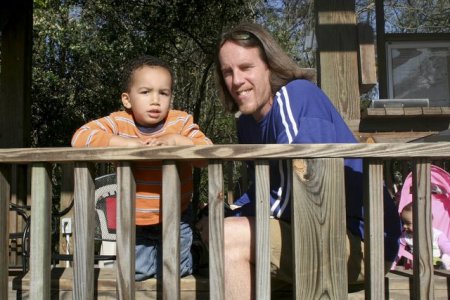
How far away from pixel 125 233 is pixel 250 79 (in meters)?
0.88

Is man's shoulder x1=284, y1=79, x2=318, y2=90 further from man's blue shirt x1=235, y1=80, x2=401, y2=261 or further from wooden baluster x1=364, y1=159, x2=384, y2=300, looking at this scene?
wooden baluster x1=364, y1=159, x2=384, y2=300

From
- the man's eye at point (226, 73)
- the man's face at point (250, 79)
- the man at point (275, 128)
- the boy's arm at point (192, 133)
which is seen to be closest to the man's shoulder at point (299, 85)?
the man at point (275, 128)

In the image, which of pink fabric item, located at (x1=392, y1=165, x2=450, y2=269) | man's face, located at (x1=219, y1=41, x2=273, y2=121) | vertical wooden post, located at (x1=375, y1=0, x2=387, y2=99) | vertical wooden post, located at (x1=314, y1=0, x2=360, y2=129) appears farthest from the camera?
vertical wooden post, located at (x1=375, y1=0, x2=387, y2=99)

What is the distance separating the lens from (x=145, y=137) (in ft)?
8.45

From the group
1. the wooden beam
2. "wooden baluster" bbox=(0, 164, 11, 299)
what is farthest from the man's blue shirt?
the wooden beam

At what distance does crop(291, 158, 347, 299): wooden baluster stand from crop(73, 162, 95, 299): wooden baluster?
0.70 metres

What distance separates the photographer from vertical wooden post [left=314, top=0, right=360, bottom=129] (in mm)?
3201

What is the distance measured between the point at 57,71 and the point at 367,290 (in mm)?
9977

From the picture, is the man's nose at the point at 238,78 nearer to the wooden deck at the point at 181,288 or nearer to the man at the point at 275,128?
the man at the point at 275,128

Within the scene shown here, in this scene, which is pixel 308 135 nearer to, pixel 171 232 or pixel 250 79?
pixel 250 79

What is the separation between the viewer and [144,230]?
245cm

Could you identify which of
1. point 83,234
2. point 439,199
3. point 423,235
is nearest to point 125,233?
point 83,234

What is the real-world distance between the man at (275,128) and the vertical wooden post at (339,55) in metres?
0.73

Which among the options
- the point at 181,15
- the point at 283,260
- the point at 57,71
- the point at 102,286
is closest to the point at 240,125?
the point at 283,260
